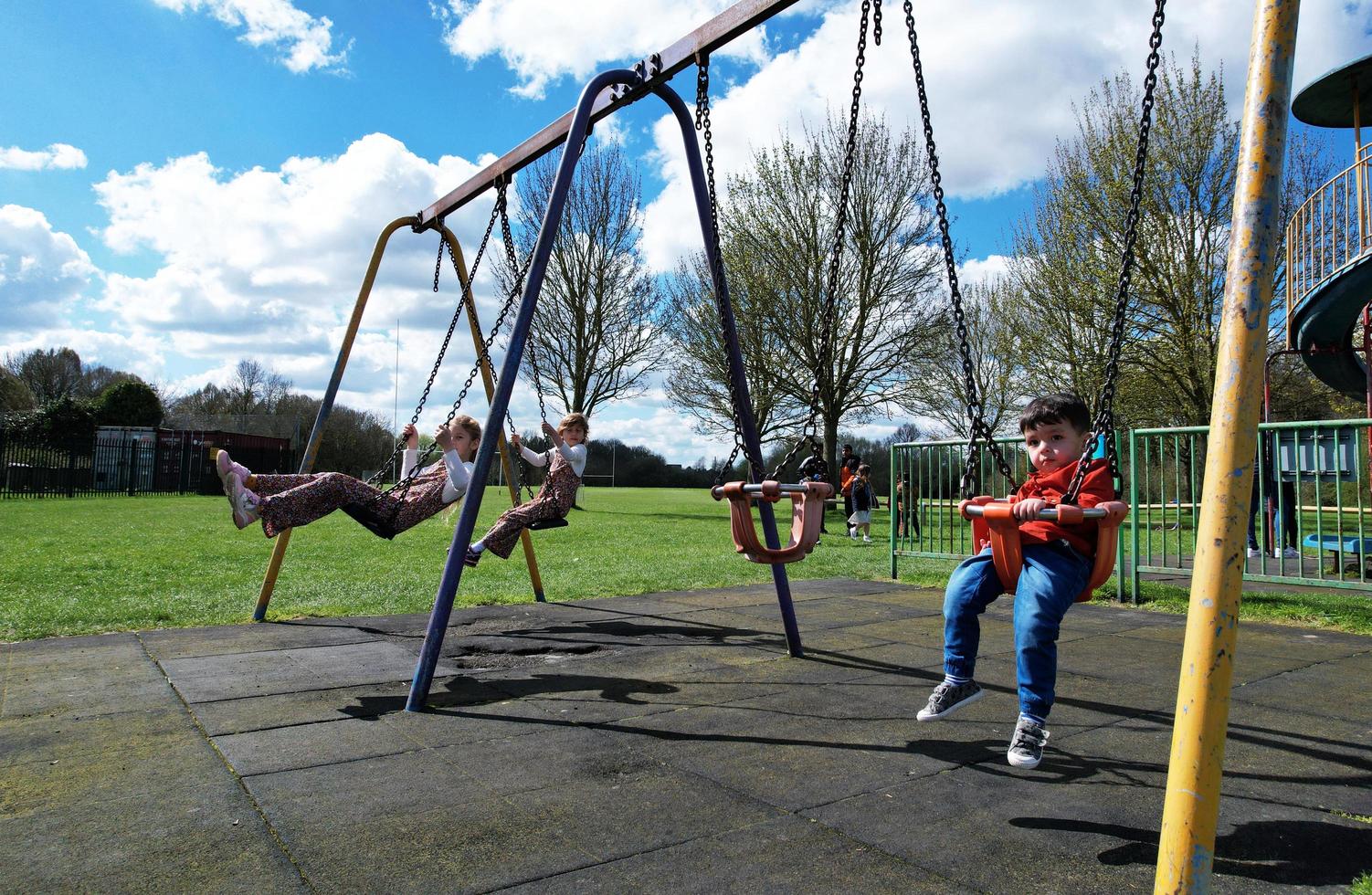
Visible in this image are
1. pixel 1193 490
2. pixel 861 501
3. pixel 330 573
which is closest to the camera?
pixel 1193 490

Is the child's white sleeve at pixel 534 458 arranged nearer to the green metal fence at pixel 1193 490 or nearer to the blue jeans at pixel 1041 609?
the green metal fence at pixel 1193 490

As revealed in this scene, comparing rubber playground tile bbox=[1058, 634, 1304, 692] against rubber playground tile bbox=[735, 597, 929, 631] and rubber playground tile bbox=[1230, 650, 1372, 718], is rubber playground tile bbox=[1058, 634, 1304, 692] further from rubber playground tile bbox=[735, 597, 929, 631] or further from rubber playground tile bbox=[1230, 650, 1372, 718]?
rubber playground tile bbox=[735, 597, 929, 631]

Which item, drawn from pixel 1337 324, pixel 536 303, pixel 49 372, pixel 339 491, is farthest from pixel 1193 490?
pixel 49 372

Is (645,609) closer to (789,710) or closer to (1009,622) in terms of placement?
(1009,622)

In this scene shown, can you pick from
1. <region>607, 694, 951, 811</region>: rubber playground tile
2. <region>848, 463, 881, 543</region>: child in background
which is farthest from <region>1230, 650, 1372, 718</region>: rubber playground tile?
<region>848, 463, 881, 543</region>: child in background

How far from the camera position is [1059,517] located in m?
2.47

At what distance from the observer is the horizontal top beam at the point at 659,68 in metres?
3.88

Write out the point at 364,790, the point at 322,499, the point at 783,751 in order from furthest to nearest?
1. the point at 322,499
2. the point at 783,751
3. the point at 364,790

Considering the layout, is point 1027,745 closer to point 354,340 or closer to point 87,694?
point 87,694

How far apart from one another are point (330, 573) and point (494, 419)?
568 centimetres

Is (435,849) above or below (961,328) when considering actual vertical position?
below

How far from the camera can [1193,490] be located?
654 cm

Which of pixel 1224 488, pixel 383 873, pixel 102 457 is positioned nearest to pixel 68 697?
pixel 383 873

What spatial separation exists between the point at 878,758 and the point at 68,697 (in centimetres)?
321
